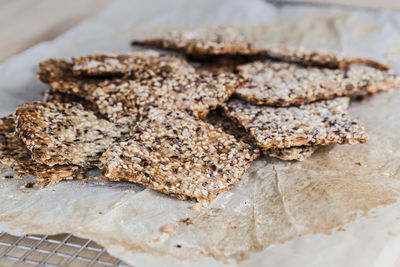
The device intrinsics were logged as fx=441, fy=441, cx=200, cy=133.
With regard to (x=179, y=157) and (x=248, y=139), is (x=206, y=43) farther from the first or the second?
(x=179, y=157)

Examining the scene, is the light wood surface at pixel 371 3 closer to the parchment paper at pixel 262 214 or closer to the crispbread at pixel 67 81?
the parchment paper at pixel 262 214

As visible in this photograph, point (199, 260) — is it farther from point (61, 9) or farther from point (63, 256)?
point (61, 9)

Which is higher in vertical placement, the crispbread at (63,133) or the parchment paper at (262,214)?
the crispbread at (63,133)

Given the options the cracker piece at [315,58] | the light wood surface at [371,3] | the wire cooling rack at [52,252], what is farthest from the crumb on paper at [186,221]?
Answer: the light wood surface at [371,3]

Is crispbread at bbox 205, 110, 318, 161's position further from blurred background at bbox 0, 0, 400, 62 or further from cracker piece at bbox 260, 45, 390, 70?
blurred background at bbox 0, 0, 400, 62

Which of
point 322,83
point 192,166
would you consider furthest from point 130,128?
point 322,83

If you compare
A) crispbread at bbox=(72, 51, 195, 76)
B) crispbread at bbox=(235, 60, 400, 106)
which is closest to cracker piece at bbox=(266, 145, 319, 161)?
crispbread at bbox=(235, 60, 400, 106)
